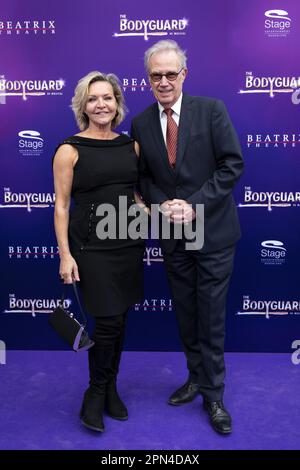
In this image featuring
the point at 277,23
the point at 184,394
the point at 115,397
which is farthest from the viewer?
the point at 277,23

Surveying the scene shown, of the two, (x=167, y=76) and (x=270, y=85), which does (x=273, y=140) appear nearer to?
(x=270, y=85)

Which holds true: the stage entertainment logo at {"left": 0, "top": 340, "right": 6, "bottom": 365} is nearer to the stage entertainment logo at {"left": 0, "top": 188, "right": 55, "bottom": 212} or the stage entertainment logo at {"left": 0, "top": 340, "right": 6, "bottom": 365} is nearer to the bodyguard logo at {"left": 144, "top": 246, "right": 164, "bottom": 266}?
the stage entertainment logo at {"left": 0, "top": 188, "right": 55, "bottom": 212}

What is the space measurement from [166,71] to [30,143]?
1224 millimetres

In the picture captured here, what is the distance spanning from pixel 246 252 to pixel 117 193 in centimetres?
119

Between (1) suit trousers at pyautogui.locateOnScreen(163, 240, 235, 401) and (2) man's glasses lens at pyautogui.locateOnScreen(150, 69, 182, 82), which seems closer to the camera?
(2) man's glasses lens at pyautogui.locateOnScreen(150, 69, 182, 82)

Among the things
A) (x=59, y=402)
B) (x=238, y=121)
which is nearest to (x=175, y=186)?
(x=238, y=121)

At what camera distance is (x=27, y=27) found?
294cm

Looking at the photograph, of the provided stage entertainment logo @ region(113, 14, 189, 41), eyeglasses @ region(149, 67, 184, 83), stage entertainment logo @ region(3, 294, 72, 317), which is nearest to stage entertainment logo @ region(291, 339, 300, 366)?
stage entertainment logo @ region(3, 294, 72, 317)

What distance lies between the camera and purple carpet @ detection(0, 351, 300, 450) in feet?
7.48

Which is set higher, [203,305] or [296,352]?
[203,305]

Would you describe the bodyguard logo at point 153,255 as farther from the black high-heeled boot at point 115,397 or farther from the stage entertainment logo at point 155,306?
the black high-heeled boot at point 115,397

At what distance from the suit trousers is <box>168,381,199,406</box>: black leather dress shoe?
0.45ft

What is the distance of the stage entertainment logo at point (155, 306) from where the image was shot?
325cm

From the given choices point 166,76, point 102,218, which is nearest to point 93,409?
point 102,218
